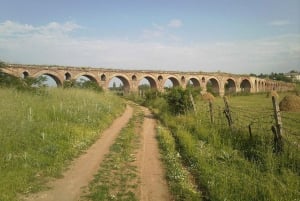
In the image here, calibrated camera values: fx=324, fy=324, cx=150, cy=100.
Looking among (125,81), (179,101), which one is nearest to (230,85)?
(125,81)

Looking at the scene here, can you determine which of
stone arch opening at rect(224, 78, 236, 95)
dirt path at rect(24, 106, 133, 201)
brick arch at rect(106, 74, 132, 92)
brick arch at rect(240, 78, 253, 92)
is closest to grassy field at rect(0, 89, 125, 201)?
dirt path at rect(24, 106, 133, 201)

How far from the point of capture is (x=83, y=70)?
47500 mm

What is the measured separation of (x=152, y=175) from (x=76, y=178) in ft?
5.53

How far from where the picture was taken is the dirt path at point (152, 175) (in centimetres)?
611

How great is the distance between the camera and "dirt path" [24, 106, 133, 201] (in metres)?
5.91

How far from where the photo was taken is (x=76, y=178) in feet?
23.0

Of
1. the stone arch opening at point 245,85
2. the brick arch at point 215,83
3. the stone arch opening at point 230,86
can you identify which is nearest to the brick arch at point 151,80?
the brick arch at point 215,83

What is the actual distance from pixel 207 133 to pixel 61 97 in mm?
9875

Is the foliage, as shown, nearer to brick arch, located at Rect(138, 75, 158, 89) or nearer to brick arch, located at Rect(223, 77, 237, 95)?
brick arch, located at Rect(138, 75, 158, 89)

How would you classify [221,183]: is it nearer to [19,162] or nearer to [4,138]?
[19,162]

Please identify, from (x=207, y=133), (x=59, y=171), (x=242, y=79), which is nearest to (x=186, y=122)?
(x=207, y=133)

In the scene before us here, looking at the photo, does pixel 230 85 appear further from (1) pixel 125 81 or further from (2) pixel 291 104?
(2) pixel 291 104

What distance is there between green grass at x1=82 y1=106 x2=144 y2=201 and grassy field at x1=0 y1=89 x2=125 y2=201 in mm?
992

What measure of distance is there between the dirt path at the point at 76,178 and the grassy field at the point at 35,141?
248mm
